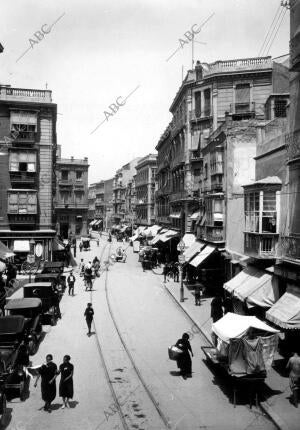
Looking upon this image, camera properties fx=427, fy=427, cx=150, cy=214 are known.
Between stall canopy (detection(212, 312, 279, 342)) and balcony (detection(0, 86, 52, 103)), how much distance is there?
36610mm

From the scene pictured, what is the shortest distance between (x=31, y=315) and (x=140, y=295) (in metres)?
13.0

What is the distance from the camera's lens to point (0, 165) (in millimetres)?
43656

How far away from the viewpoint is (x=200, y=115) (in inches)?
1761

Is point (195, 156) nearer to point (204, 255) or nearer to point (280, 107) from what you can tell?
point (204, 255)

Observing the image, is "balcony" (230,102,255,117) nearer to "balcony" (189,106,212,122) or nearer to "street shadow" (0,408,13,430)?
"balcony" (189,106,212,122)

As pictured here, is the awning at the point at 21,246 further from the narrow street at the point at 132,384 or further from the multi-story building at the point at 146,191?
the multi-story building at the point at 146,191

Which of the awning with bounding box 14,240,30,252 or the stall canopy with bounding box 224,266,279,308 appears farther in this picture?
the awning with bounding box 14,240,30,252

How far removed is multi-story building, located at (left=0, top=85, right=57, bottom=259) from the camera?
43.4m

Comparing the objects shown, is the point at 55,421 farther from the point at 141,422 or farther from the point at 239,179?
the point at 239,179

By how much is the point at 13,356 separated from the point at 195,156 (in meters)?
34.4

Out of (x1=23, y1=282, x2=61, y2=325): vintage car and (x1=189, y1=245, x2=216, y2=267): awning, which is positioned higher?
(x1=189, y1=245, x2=216, y2=267): awning

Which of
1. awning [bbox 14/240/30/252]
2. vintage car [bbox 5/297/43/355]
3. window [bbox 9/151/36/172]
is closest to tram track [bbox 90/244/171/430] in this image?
vintage car [bbox 5/297/43/355]

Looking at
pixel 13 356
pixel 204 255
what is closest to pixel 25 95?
pixel 204 255

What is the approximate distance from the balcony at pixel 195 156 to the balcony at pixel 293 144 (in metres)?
26.5
